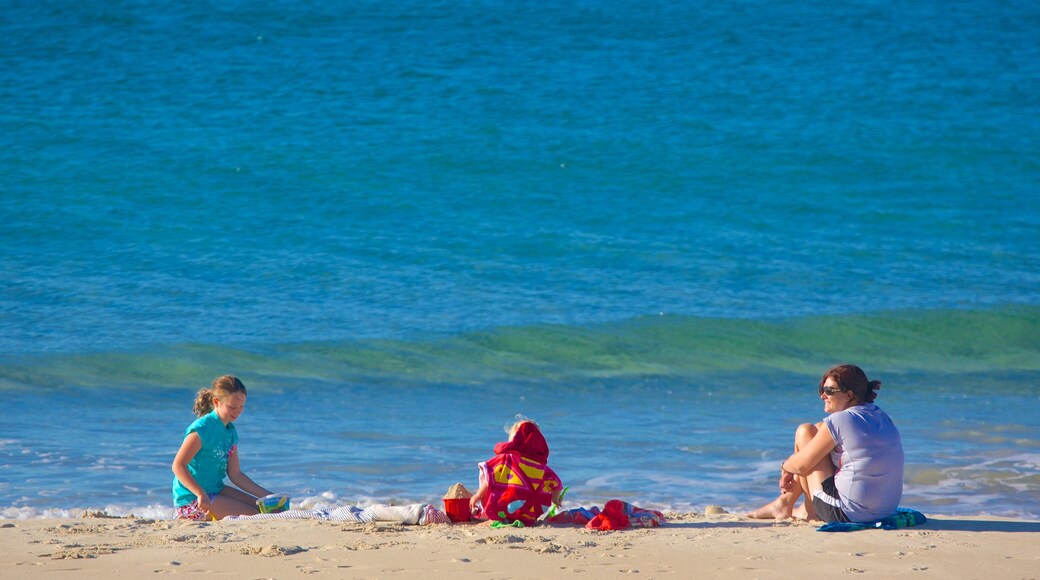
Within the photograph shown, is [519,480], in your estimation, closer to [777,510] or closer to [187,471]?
[777,510]

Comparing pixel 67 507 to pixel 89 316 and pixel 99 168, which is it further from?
pixel 99 168

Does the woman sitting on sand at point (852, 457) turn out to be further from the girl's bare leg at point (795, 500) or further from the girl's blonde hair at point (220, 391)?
the girl's blonde hair at point (220, 391)

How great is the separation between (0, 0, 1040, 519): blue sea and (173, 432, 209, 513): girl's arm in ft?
1.12

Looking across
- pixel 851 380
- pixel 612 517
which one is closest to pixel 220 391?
pixel 612 517

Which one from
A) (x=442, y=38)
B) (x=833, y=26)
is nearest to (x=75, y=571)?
(x=442, y=38)

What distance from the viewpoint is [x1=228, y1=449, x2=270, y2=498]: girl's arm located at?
5.57 meters

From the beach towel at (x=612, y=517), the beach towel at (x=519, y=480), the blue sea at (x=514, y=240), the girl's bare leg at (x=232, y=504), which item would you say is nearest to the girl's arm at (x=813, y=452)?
the beach towel at (x=612, y=517)

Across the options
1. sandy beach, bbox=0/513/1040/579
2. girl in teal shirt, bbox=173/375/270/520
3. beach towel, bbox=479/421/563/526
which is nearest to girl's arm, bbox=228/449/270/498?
girl in teal shirt, bbox=173/375/270/520

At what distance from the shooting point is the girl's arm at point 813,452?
4.94 meters

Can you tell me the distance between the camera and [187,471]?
5383 millimetres

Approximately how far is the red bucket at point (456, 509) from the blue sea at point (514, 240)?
34.4 inches

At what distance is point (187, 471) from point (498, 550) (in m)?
1.78

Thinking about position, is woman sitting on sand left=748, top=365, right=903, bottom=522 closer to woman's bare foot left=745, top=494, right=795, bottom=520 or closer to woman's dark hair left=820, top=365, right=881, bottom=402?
woman's dark hair left=820, top=365, right=881, bottom=402

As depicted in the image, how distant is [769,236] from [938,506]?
8618 millimetres
